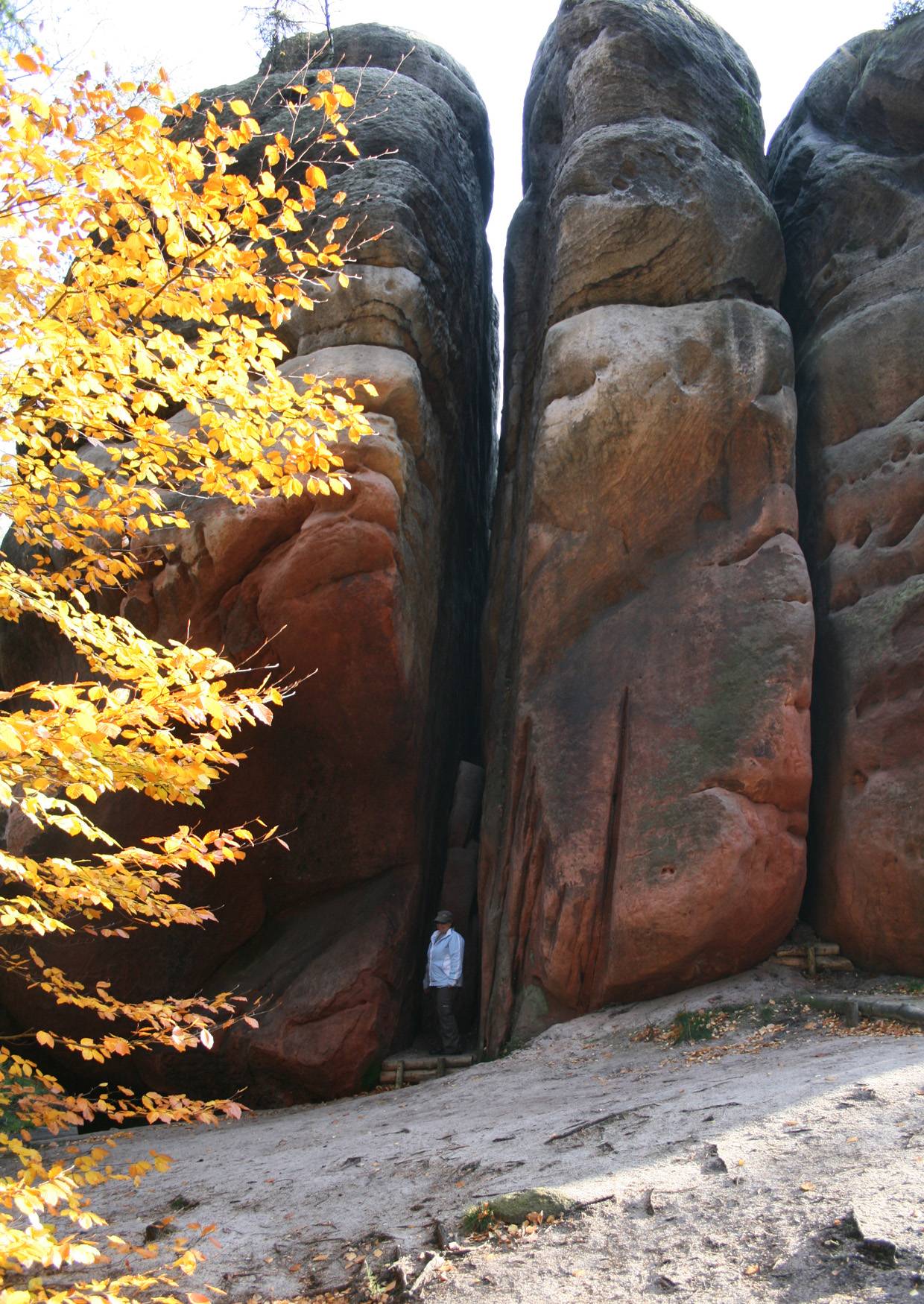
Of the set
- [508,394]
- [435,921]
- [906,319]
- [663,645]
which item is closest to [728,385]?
[906,319]

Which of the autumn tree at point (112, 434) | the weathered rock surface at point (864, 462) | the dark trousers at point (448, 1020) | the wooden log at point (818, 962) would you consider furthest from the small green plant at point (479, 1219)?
the dark trousers at point (448, 1020)

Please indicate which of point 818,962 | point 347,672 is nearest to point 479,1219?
point 818,962

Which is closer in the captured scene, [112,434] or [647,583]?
[112,434]

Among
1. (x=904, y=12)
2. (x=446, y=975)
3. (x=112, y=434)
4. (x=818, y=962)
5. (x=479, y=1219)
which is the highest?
(x=904, y=12)

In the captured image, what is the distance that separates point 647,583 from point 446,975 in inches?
184

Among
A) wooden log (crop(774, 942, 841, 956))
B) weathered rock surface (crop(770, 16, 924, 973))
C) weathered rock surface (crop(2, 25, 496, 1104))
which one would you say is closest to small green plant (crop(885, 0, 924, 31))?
weathered rock surface (crop(770, 16, 924, 973))

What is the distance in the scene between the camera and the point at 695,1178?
192 inches

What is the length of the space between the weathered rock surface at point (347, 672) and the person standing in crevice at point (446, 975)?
326 millimetres

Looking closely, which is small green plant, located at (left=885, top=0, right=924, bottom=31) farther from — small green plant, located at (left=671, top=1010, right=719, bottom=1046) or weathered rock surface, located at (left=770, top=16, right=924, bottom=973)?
small green plant, located at (left=671, top=1010, right=719, bottom=1046)

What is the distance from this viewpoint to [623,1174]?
518 centimetres

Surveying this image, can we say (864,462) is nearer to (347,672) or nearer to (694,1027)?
(347,672)

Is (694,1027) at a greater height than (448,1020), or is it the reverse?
(694,1027)

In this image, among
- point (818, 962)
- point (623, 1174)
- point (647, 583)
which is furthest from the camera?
point (647, 583)

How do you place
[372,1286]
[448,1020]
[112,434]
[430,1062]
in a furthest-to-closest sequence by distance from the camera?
1. [448,1020]
2. [430,1062]
3. [112,434]
4. [372,1286]
